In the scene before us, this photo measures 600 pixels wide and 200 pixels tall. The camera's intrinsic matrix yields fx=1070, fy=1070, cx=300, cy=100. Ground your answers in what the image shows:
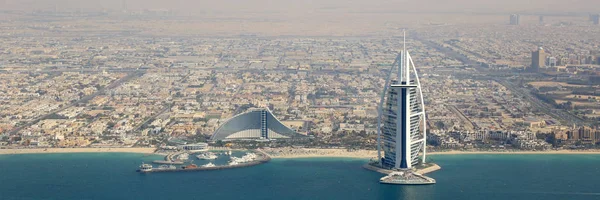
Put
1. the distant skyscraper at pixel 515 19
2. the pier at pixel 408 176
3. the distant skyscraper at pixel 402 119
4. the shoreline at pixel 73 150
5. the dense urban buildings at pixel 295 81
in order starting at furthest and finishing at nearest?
the distant skyscraper at pixel 515 19 < the dense urban buildings at pixel 295 81 < the shoreline at pixel 73 150 < the distant skyscraper at pixel 402 119 < the pier at pixel 408 176

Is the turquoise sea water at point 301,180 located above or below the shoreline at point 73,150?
below

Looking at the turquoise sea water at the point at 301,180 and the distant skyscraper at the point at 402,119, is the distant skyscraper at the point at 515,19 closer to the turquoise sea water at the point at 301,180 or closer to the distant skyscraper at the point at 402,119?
the turquoise sea water at the point at 301,180

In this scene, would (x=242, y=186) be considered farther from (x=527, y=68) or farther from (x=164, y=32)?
(x=164, y=32)

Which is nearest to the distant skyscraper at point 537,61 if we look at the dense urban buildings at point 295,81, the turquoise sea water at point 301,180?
the dense urban buildings at point 295,81

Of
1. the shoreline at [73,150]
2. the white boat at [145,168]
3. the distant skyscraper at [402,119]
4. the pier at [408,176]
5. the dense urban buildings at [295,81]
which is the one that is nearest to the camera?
the pier at [408,176]

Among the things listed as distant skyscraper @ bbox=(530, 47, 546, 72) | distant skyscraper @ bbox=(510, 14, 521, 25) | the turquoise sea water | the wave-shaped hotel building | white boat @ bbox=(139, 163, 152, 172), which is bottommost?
the turquoise sea water

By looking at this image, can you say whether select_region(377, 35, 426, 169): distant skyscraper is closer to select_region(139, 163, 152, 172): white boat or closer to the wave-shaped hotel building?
the wave-shaped hotel building

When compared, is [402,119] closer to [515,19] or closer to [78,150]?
[78,150]

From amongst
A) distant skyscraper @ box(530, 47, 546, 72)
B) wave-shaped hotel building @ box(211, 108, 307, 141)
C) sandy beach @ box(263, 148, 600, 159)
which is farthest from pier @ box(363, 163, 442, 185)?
distant skyscraper @ box(530, 47, 546, 72)
